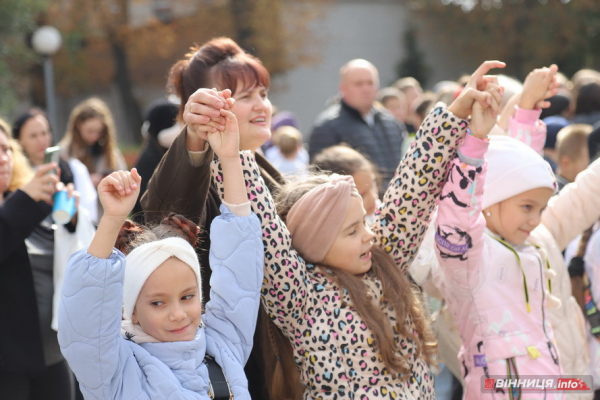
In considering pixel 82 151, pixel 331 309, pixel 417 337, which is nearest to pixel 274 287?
pixel 331 309

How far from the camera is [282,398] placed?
2.66 metres

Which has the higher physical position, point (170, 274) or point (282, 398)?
point (170, 274)

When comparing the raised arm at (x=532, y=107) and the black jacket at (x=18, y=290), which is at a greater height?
the raised arm at (x=532, y=107)

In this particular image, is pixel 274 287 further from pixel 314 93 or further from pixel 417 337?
pixel 314 93

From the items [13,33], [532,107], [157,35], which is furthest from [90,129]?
[157,35]

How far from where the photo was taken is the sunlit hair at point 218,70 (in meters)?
2.77

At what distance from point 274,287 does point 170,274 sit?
409 mm

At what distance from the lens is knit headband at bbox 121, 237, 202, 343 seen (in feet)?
7.45

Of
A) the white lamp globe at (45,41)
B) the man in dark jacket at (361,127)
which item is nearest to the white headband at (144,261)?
the man in dark jacket at (361,127)

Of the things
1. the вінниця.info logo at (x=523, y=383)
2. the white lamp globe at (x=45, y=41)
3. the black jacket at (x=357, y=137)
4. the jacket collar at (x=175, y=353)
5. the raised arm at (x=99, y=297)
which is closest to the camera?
the raised arm at (x=99, y=297)

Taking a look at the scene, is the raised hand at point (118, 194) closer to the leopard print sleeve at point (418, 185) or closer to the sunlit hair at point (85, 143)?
the leopard print sleeve at point (418, 185)

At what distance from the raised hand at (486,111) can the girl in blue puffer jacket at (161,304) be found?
33.9 inches

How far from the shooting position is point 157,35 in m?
24.5

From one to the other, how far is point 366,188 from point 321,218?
132cm
